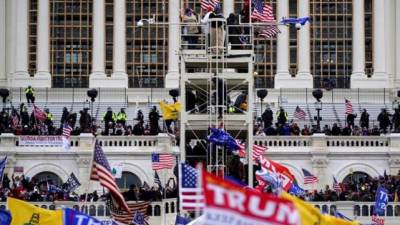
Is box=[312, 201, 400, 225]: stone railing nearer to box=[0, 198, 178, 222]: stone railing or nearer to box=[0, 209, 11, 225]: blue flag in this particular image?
box=[0, 198, 178, 222]: stone railing

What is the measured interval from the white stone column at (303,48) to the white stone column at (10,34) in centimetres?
1538

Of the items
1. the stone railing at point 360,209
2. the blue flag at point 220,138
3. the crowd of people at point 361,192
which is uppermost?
the blue flag at point 220,138

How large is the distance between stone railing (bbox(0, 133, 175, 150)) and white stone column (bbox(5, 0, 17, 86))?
17816 millimetres

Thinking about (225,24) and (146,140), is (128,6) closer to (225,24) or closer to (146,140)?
(146,140)

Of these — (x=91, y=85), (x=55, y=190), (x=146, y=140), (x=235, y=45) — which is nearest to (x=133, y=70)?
(x=91, y=85)

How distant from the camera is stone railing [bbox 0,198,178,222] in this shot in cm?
5322

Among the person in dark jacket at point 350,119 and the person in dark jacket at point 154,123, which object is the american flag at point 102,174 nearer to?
the person in dark jacket at point 154,123

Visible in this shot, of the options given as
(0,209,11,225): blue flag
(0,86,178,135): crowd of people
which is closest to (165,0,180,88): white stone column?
(0,86,178,135): crowd of people

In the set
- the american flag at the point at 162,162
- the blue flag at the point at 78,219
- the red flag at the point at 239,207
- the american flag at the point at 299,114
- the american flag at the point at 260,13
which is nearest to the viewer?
the red flag at the point at 239,207

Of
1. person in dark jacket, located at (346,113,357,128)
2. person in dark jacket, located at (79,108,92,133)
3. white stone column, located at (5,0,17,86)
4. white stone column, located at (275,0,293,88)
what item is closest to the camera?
person in dark jacket, located at (79,108,92,133)

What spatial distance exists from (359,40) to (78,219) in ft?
190

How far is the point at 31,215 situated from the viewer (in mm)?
32031

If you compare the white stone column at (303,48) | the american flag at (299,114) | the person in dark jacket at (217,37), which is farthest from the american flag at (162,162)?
the white stone column at (303,48)

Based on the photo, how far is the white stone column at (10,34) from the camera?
281 feet
